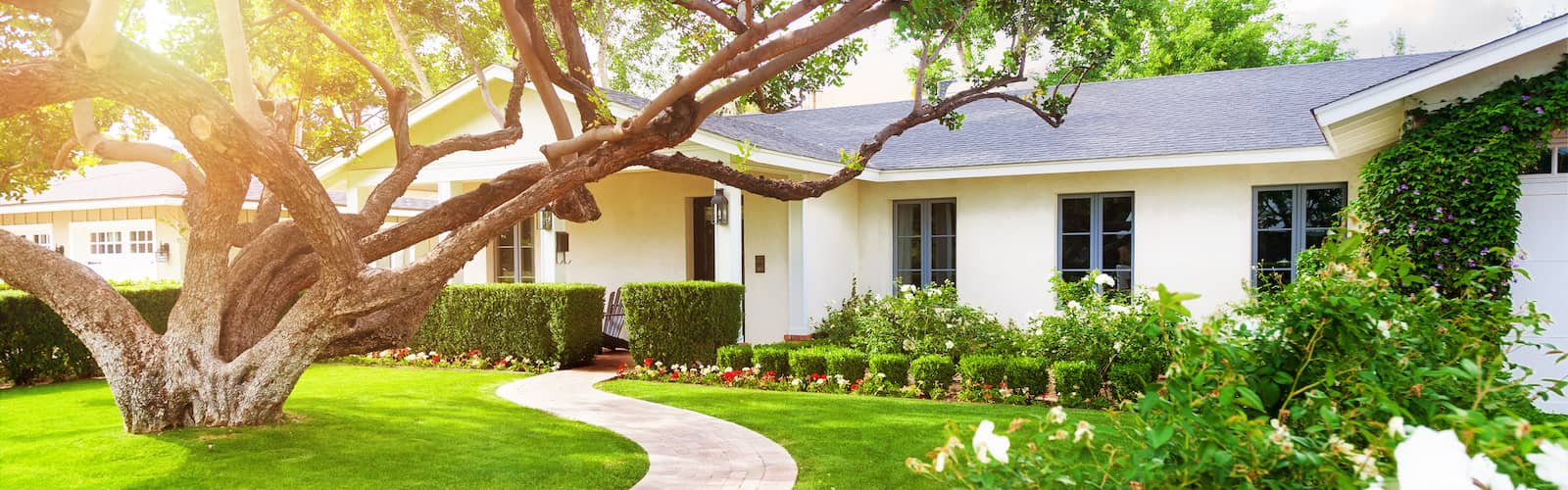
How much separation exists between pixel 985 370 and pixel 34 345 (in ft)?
35.1

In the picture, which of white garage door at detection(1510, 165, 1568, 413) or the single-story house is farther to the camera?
the single-story house

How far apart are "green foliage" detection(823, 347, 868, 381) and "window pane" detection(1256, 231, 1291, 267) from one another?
511 centimetres

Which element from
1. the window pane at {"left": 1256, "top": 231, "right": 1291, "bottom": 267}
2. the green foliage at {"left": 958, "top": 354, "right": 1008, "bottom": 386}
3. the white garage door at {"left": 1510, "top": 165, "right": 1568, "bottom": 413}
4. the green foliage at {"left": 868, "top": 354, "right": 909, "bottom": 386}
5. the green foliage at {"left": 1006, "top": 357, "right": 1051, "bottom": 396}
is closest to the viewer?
the white garage door at {"left": 1510, "top": 165, "right": 1568, "bottom": 413}

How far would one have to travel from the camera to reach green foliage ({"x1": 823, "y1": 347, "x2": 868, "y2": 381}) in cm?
895

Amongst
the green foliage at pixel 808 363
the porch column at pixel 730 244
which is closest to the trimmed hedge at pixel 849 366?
the green foliage at pixel 808 363

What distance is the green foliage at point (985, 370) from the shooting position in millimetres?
8307

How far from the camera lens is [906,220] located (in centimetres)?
1256

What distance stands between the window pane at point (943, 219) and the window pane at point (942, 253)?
4.1 inches

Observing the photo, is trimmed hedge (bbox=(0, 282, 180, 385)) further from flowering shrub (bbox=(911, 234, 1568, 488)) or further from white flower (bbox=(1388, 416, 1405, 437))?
white flower (bbox=(1388, 416, 1405, 437))

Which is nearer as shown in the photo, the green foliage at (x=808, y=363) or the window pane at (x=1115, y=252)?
the green foliage at (x=808, y=363)

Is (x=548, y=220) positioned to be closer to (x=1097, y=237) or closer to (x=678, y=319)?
(x=678, y=319)

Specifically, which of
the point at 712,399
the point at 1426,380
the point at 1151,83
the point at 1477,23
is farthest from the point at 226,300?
the point at 1477,23

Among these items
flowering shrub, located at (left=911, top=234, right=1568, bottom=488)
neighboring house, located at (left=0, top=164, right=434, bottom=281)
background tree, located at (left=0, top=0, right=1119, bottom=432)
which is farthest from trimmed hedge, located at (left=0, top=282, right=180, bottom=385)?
flowering shrub, located at (left=911, top=234, right=1568, bottom=488)

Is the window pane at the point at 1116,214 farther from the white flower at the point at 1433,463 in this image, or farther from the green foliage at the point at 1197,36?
the green foliage at the point at 1197,36
